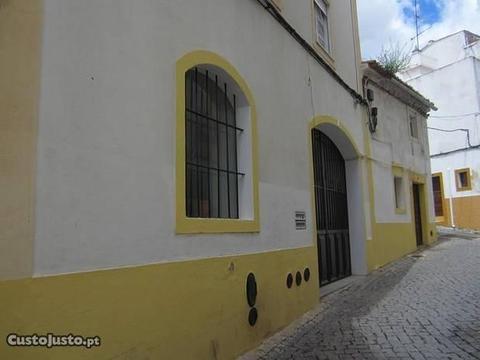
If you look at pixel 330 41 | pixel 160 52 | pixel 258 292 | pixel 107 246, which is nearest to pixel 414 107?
pixel 330 41

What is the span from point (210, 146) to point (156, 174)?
1436mm

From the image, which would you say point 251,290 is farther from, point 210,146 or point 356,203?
point 356,203

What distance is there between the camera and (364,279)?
8789mm

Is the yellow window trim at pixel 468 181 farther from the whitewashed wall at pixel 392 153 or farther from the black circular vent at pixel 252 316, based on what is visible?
the black circular vent at pixel 252 316

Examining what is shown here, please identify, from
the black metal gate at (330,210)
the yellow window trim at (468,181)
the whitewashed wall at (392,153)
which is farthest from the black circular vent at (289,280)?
the yellow window trim at (468,181)

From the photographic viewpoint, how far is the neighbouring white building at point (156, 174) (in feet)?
8.39

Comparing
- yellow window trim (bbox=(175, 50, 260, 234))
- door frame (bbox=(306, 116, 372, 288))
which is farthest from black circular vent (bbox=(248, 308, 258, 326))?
door frame (bbox=(306, 116, 372, 288))

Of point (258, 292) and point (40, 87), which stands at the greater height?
point (40, 87)

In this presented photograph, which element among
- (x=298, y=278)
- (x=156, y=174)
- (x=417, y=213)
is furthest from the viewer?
(x=417, y=213)

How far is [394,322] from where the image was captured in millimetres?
5457

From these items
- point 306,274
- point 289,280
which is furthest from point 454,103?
point 289,280

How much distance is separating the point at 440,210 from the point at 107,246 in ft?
66.1

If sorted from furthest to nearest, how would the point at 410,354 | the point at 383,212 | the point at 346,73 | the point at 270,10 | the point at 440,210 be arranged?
the point at 440,210, the point at 383,212, the point at 346,73, the point at 270,10, the point at 410,354

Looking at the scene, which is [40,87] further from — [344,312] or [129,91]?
[344,312]
